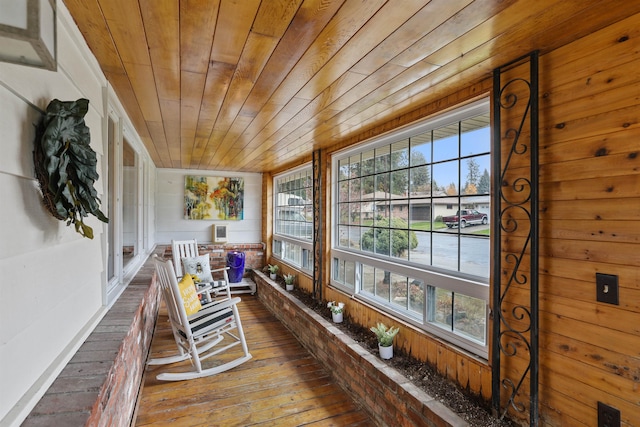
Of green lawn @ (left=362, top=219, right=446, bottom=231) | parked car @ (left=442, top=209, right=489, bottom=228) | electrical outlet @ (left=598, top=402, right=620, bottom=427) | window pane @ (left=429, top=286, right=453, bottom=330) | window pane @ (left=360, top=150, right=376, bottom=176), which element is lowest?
electrical outlet @ (left=598, top=402, right=620, bottom=427)

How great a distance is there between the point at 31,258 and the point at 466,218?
2.12m

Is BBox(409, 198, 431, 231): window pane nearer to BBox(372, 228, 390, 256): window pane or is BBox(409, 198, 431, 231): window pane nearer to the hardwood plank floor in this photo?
BBox(372, 228, 390, 256): window pane

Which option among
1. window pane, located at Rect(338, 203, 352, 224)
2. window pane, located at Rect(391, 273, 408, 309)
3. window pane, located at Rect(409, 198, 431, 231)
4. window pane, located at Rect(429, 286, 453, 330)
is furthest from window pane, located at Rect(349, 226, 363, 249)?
window pane, located at Rect(429, 286, 453, 330)

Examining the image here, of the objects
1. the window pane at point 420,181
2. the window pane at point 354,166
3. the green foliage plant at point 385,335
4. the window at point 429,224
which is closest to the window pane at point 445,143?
the window at point 429,224

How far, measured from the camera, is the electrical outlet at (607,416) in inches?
49.6

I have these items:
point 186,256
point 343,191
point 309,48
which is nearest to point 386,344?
point 343,191

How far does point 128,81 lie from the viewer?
1854 mm

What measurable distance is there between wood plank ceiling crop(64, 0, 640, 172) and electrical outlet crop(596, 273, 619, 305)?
3.34 feet

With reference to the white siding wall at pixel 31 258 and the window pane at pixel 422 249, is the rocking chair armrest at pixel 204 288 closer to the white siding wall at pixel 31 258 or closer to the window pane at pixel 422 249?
the white siding wall at pixel 31 258

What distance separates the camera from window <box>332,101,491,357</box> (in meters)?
1.98

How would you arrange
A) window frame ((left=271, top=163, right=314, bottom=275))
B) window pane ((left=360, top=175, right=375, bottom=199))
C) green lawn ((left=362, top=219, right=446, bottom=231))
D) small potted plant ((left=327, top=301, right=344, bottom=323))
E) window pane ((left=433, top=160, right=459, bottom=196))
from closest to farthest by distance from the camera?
1. window pane ((left=433, top=160, right=459, bottom=196))
2. green lawn ((left=362, top=219, right=446, bottom=231))
3. window pane ((left=360, top=175, right=375, bottom=199))
4. small potted plant ((left=327, top=301, right=344, bottom=323))
5. window frame ((left=271, top=163, right=314, bottom=275))

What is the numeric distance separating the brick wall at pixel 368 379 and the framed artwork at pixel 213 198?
2846 millimetres

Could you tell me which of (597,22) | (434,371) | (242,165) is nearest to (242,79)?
(597,22)

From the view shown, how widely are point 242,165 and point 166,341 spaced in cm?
282
